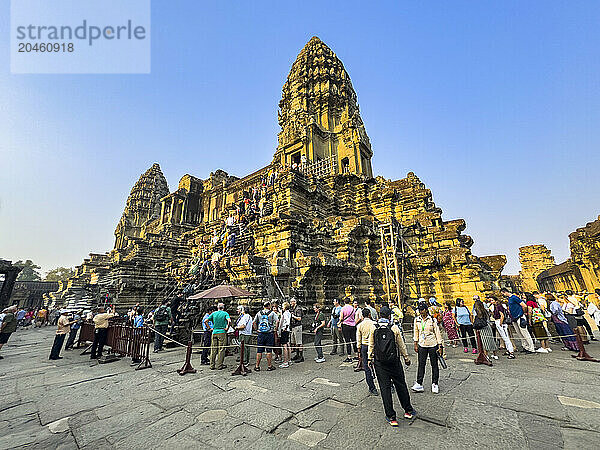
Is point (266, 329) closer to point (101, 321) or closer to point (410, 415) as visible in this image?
point (410, 415)

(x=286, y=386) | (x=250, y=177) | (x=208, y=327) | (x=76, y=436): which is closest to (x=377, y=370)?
(x=286, y=386)

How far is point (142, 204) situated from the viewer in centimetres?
4316

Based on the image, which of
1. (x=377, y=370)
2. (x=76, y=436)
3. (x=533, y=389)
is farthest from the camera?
(x=533, y=389)

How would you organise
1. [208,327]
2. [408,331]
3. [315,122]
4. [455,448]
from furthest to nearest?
[315,122]
[408,331]
[208,327]
[455,448]

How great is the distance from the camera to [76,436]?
3.56m

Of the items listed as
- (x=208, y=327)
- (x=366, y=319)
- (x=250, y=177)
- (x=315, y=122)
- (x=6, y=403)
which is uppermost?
(x=315, y=122)

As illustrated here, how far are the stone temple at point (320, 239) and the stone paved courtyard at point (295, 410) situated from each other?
4.91 meters

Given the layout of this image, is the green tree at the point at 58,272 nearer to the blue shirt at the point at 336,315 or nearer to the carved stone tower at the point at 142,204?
the carved stone tower at the point at 142,204

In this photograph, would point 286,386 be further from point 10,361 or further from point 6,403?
point 10,361

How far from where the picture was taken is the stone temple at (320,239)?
1172cm

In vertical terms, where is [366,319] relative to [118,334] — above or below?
above

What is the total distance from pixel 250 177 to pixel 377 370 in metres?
26.1

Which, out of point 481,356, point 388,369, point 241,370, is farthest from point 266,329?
point 481,356

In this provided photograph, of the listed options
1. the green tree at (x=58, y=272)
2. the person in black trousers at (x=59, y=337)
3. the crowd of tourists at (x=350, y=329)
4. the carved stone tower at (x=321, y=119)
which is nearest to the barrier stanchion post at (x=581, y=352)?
the crowd of tourists at (x=350, y=329)
